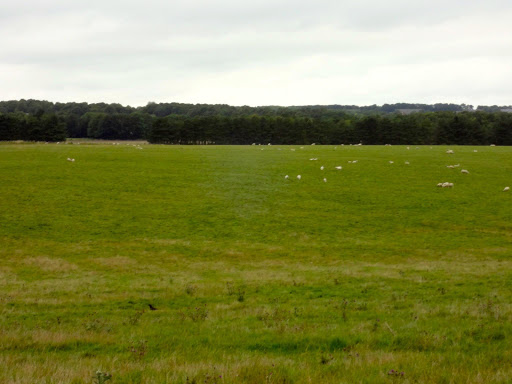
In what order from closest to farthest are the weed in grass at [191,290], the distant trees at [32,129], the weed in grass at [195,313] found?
1. the weed in grass at [195,313]
2. the weed in grass at [191,290]
3. the distant trees at [32,129]

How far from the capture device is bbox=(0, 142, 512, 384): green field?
8.37 meters

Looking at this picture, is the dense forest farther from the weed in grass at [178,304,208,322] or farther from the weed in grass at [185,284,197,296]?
the weed in grass at [178,304,208,322]

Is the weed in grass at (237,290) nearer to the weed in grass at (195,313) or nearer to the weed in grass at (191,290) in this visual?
the weed in grass at (191,290)

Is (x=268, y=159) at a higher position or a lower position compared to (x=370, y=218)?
higher

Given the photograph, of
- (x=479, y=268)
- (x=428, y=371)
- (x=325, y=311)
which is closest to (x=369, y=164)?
(x=479, y=268)

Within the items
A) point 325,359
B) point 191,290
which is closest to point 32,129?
point 191,290

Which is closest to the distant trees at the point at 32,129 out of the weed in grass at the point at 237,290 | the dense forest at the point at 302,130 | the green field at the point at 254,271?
the dense forest at the point at 302,130

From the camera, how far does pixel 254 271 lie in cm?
2462

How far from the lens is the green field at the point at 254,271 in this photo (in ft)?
27.5

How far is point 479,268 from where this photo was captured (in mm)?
22984

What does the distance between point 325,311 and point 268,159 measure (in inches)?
2233

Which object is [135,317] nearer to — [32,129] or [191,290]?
[191,290]

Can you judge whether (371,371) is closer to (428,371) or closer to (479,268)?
(428,371)

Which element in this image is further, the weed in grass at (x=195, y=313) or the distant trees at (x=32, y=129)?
the distant trees at (x=32, y=129)
